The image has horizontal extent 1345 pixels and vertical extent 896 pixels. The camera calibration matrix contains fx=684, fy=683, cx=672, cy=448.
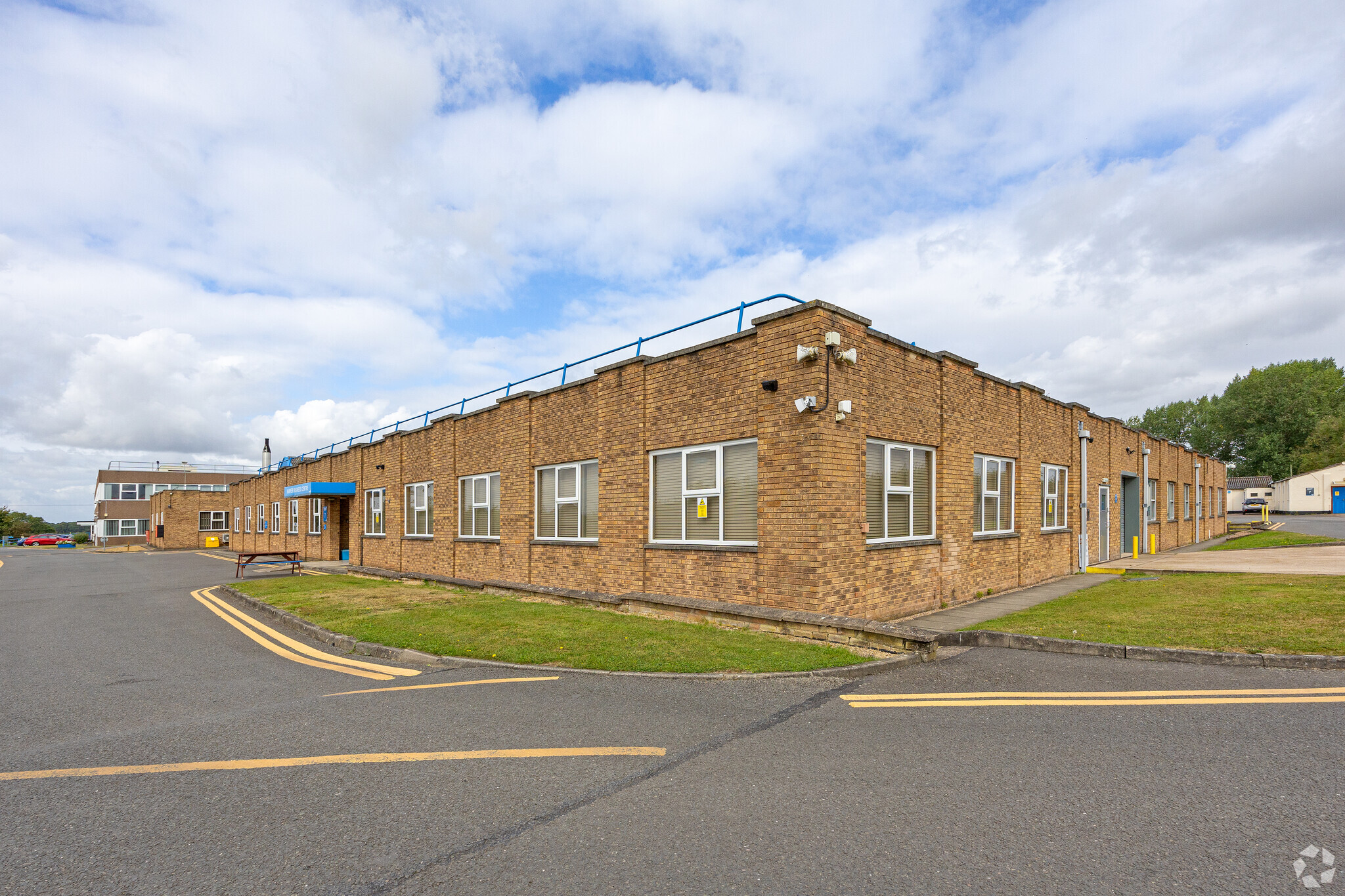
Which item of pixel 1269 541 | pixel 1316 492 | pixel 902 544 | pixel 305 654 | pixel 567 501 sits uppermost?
A: pixel 567 501

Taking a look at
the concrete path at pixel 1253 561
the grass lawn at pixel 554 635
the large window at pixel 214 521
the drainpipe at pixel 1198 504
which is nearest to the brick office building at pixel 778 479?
the grass lawn at pixel 554 635

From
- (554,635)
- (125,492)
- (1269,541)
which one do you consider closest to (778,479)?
(554,635)

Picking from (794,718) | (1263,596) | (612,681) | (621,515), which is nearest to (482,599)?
(621,515)

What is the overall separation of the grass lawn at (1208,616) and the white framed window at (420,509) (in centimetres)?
1492

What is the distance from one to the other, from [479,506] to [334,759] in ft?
41.3

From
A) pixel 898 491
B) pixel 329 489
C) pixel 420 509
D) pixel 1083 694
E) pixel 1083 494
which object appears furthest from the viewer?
pixel 329 489

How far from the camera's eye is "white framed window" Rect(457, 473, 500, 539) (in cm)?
1664

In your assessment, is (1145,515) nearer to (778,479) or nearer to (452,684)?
(778,479)

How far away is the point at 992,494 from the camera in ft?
44.1

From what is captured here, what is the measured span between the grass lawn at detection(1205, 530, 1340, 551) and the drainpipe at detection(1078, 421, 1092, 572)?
9.37 m

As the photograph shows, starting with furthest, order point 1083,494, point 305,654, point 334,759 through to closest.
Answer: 1. point 1083,494
2. point 305,654
3. point 334,759

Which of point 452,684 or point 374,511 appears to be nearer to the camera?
point 452,684

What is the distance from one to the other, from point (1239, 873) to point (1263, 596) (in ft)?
33.2

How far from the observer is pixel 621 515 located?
12.3 m
